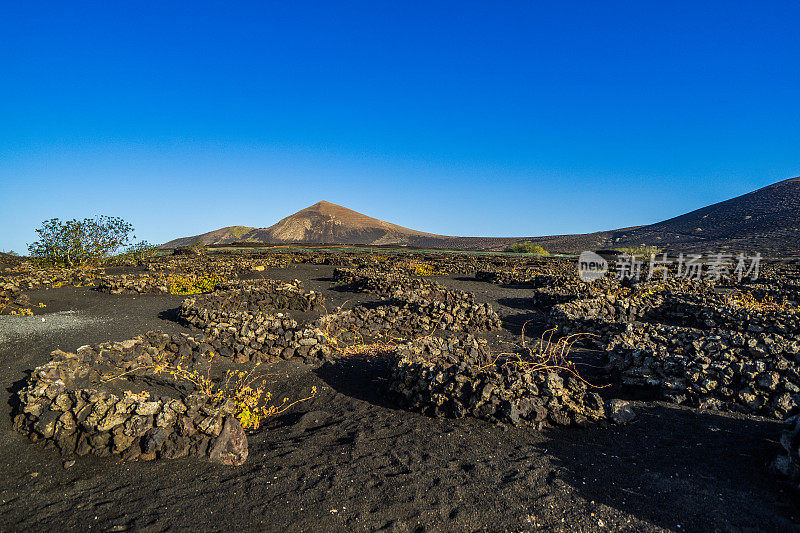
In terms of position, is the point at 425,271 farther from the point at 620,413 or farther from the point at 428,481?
the point at 428,481

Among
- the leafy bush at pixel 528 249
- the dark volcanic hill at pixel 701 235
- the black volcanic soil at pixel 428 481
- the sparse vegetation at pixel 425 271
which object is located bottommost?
the black volcanic soil at pixel 428 481

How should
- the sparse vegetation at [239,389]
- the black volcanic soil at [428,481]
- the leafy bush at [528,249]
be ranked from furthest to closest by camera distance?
the leafy bush at [528,249]
the sparse vegetation at [239,389]
the black volcanic soil at [428,481]

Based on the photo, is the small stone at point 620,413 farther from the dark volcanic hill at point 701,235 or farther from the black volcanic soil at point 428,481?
the dark volcanic hill at point 701,235

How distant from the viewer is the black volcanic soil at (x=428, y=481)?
3.71m

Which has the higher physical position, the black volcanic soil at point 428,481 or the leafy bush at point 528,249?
the leafy bush at point 528,249

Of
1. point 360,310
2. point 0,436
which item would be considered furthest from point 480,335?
point 0,436

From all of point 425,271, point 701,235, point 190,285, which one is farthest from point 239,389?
point 701,235

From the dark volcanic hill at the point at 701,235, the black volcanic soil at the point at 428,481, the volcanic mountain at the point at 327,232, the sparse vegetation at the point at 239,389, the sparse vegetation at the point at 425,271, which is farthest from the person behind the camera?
the volcanic mountain at the point at 327,232

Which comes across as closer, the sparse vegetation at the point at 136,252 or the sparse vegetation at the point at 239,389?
the sparse vegetation at the point at 239,389

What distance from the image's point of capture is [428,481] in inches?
172

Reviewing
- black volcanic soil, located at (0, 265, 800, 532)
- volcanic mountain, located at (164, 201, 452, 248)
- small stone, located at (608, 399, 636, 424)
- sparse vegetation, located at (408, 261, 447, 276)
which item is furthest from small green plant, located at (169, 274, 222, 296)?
volcanic mountain, located at (164, 201, 452, 248)

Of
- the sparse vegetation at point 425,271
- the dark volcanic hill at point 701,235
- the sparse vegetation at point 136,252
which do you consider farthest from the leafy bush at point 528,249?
the sparse vegetation at point 136,252

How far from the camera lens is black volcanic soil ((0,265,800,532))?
3715 mm

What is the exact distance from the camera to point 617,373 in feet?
24.8
